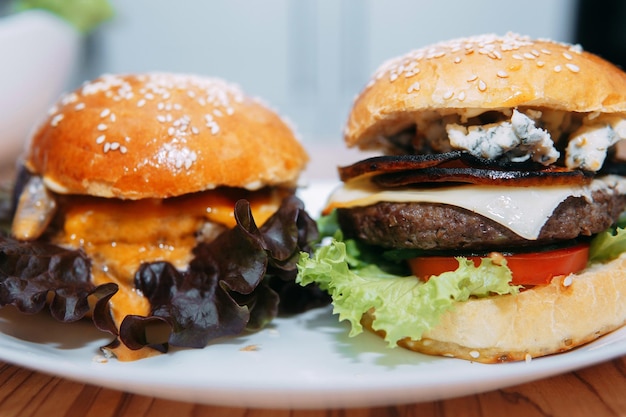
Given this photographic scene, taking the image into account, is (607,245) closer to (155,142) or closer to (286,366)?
(286,366)

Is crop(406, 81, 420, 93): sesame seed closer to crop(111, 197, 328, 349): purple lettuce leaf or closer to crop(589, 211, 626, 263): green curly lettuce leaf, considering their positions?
crop(111, 197, 328, 349): purple lettuce leaf

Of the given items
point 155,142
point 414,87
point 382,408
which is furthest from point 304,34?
point 382,408

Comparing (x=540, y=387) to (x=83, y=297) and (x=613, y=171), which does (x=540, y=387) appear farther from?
(x=83, y=297)

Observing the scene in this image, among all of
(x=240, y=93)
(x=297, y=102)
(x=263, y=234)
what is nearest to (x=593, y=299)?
(x=263, y=234)

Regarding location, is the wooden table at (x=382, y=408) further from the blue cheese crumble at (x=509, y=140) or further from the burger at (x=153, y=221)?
the blue cheese crumble at (x=509, y=140)

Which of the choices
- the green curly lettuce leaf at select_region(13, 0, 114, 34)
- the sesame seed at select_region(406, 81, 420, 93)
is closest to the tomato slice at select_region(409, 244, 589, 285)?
the sesame seed at select_region(406, 81, 420, 93)
